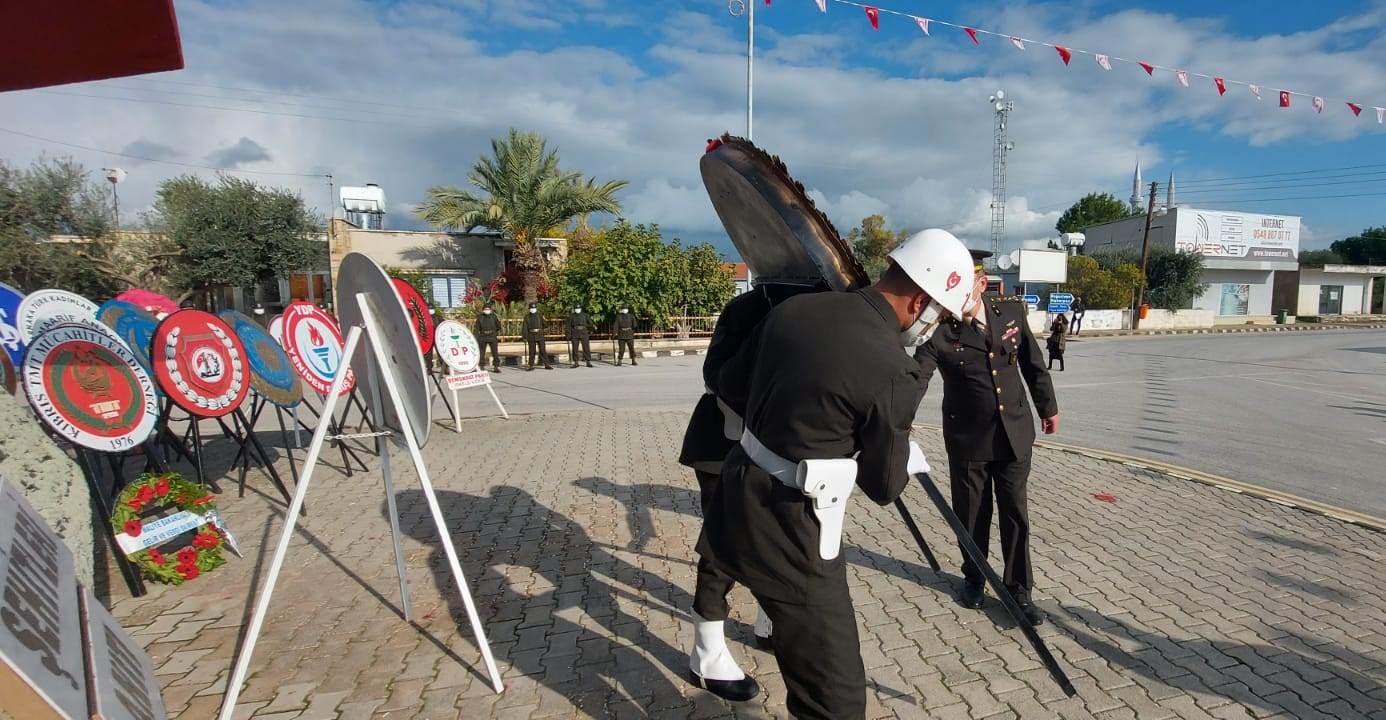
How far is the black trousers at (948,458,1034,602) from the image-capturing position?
3389 mm

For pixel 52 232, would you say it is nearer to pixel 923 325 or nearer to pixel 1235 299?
pixel 923 325

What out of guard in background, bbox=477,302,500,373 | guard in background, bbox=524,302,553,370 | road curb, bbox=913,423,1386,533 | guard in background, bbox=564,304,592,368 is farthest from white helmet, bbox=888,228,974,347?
guard in background, bbox=564,304,592,368

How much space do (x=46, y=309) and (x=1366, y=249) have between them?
297 ft

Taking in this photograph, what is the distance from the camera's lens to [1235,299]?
130ft

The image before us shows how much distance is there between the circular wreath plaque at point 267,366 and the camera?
5.44 metres

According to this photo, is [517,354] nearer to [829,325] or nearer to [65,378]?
[65,378]

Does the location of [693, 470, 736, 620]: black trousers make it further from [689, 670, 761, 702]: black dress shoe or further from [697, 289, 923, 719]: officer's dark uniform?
[697, 289, 923, 719]: officer's dark uniform

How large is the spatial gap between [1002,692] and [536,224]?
→ 2119 centimetres

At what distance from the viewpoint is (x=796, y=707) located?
1864mm

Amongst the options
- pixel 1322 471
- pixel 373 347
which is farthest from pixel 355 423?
pixel 1322 471

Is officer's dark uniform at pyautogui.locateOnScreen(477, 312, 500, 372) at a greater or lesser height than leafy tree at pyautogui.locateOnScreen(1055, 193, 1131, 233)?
lesser

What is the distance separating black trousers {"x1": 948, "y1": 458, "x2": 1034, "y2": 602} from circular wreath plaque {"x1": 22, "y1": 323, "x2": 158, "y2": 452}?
16.2ft

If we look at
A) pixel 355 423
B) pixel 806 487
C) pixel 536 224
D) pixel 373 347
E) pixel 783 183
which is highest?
pixel 536 224

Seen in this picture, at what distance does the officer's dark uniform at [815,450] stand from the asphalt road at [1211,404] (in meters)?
6.21
